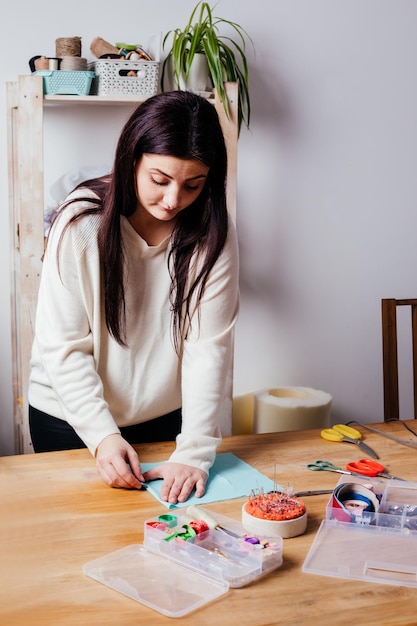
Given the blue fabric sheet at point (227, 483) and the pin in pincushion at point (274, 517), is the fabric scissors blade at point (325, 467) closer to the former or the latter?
the blue fabric sheet at point (227, 483)

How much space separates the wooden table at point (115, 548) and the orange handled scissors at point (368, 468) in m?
0.03

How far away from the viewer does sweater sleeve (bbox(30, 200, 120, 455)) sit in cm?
136

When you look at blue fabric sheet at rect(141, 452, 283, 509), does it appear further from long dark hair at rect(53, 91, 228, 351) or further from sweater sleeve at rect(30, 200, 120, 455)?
long dark hair at rect(53, 91, 228, 351)

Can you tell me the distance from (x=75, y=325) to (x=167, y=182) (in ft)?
1.00

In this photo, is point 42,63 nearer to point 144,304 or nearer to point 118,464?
point 144,304

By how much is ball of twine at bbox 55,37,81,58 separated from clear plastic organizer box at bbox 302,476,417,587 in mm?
1827

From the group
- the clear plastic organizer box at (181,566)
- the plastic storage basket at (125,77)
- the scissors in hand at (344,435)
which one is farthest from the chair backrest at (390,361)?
the plastic storage basket at (125,77)

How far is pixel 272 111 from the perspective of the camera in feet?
9.73

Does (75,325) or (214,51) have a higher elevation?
(214,51)

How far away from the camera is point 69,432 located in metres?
1.53

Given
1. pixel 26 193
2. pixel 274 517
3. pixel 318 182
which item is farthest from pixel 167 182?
pixel 318 182

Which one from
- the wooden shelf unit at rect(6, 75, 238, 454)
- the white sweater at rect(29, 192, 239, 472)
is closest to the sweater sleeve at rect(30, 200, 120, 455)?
the white sweater at rect(29, 192, 239, 472)

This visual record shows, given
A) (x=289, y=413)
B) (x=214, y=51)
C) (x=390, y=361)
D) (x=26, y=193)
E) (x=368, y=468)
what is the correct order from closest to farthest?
(x=368, y=468) < (x=390, y=361) < (x=26, y=193) < (x=214, y=51) < (x=289, y=413)

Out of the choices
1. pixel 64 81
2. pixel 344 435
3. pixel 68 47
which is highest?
pixel 68 47
